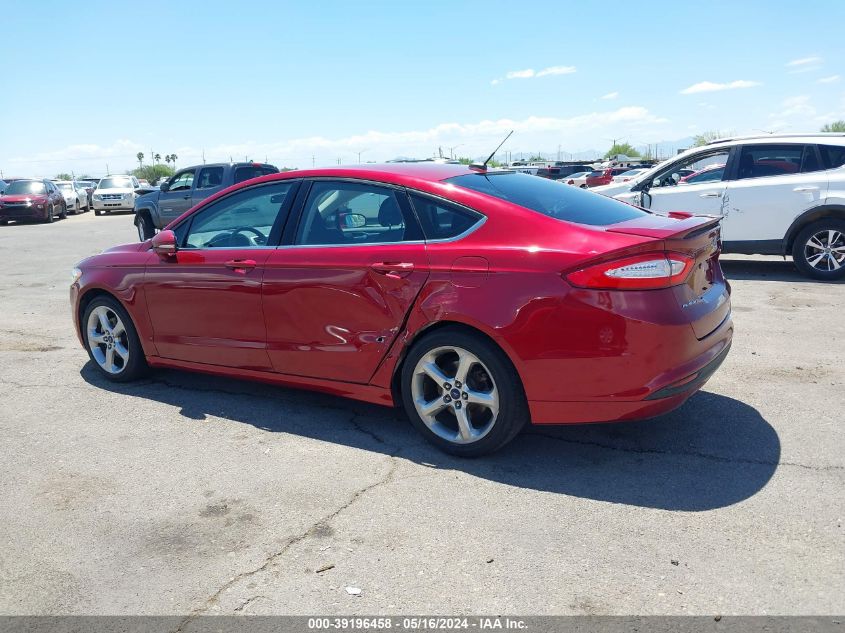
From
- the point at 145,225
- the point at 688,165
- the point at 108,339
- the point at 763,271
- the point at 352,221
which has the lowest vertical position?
the point at 763,271

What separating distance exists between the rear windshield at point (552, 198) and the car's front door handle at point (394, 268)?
583mm

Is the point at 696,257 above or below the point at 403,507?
above

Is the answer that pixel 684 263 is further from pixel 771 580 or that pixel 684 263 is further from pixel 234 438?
pixel 234 438

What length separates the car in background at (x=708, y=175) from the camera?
10.0 metres

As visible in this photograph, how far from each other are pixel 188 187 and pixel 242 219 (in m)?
13.9

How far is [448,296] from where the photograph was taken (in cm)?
406

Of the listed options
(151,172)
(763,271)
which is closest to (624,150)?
(151,172)

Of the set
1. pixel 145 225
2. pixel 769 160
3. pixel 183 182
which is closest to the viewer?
pixel 769 160

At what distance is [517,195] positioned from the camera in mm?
4359

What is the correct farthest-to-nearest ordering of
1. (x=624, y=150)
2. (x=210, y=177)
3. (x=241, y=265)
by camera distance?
1. (x=624, y=150)
2. (x=210, y=177)
3. (x=241, y=265)

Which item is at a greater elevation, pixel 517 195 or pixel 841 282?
pixel 517 195

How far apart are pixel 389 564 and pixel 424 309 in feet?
4.82

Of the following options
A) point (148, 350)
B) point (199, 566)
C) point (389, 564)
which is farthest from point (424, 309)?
point (148, 350)

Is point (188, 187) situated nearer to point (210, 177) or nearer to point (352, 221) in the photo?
point (210, 177)
